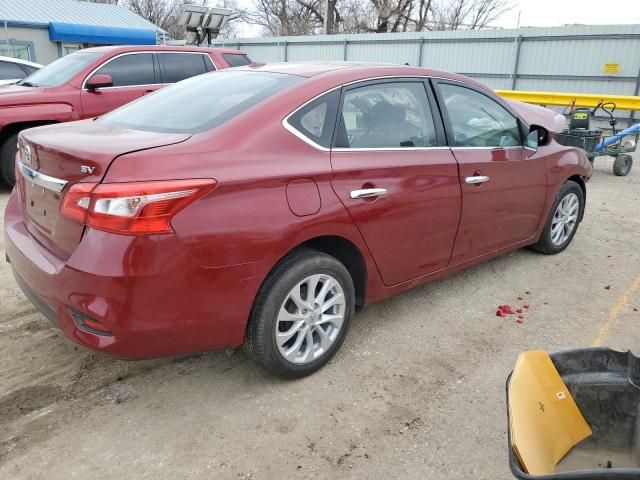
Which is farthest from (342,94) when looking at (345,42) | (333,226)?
(345,42)

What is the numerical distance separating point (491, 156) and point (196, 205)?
7.51ft

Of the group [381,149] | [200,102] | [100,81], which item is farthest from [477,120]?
[100,81]

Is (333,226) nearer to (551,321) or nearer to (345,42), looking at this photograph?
(551,321)

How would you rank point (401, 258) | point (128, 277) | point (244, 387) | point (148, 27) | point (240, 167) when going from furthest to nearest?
point (148, 27)
point (401, 258)
point (244, 387)
point (240, 167)
point (128, 277)

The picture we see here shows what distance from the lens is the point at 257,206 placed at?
2.48m

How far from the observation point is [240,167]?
247 centimetres

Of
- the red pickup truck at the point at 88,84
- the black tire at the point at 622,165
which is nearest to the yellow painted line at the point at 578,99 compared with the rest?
the black tire at the point at 622,165

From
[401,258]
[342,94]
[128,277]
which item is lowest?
[401,258]

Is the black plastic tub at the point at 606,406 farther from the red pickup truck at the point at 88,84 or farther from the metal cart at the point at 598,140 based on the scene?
the metal cart at the point at 598,140

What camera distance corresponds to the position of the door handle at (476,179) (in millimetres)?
3566

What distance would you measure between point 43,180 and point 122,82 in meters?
5.13

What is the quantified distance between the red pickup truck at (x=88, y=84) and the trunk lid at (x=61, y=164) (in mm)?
4153

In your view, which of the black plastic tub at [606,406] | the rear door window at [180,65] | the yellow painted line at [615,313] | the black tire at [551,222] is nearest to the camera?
the black plastic tub at [606,406]

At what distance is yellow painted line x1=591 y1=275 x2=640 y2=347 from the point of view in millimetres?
3510
